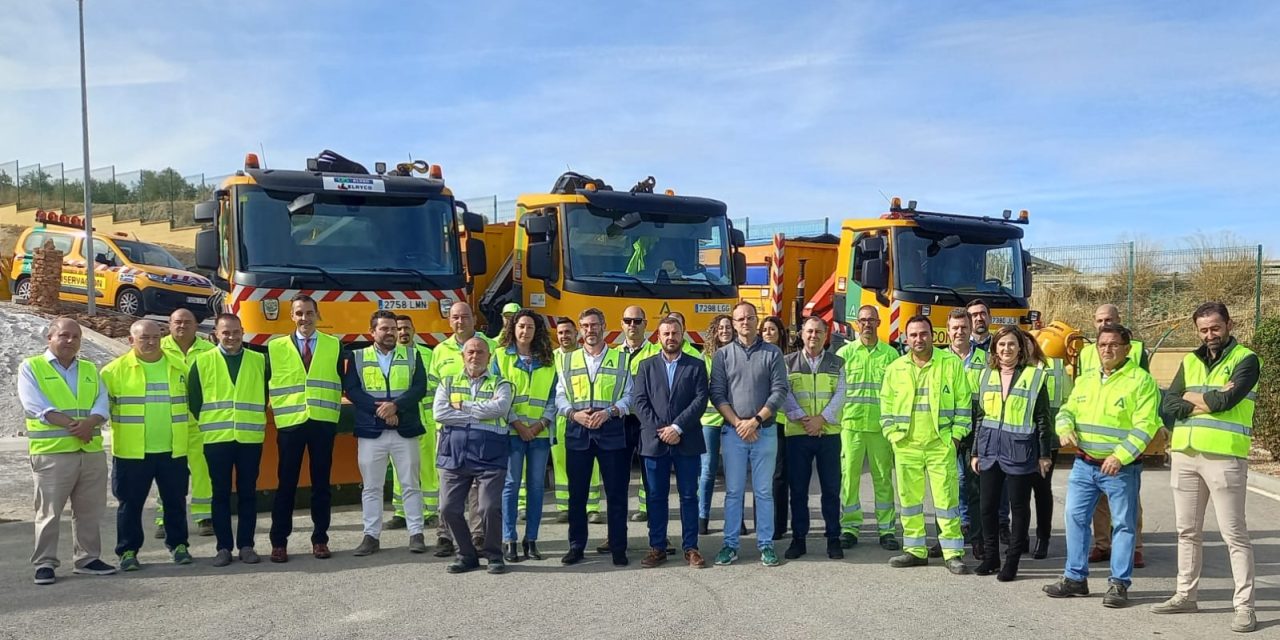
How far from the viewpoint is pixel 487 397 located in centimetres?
689

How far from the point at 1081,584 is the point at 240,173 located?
26.0 feet

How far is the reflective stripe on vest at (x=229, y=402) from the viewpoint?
697 cm

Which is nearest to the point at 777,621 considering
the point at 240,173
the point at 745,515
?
the point at 745,515

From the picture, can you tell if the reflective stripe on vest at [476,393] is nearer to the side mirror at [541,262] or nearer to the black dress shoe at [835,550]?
the black dress shoe at [835,550]

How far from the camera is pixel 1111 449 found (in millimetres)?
6016

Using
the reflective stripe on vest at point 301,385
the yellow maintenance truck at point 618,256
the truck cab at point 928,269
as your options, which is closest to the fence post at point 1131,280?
the truck cab at point 928,269

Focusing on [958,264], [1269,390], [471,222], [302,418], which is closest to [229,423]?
[302,418]

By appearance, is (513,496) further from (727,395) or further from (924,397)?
(924,397)

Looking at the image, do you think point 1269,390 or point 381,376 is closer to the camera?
point 381,376

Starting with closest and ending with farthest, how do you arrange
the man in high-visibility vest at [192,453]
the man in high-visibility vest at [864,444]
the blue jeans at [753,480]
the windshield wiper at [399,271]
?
the blue jeans at [753,480] < the man in high-visibility vest at [864,444] < the man in high-visibility vest at [192,453] < the windshield wiper at [399,271]

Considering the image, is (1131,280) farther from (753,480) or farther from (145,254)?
(145,254)

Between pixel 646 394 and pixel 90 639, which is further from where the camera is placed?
pixel 646 394

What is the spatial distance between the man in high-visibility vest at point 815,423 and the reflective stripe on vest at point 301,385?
10.6ft

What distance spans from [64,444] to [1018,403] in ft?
20.3
